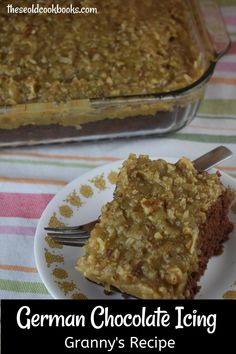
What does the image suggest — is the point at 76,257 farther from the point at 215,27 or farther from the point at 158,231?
the point at 215,27

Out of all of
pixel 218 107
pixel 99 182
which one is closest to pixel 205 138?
pixel 218 107

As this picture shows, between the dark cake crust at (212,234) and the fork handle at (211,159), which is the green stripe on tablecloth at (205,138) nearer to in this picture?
the fork handle at (211,159)

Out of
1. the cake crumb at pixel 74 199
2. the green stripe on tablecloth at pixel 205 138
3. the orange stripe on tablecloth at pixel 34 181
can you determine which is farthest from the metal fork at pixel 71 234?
the green stripe on tablecloth at pixel 205 138

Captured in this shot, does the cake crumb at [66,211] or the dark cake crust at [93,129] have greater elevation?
the dark cake crust at [93,129]

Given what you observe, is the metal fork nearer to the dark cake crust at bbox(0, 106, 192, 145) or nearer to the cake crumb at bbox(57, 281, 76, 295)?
the cake crumb at bbox(57, 281, 76, 295)

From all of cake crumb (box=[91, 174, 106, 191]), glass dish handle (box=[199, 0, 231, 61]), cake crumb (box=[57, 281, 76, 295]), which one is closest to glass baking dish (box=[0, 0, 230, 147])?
glass dish handle (box=[199, 0, 231, 61])

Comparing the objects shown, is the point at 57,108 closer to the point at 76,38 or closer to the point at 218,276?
the point at 76,38
